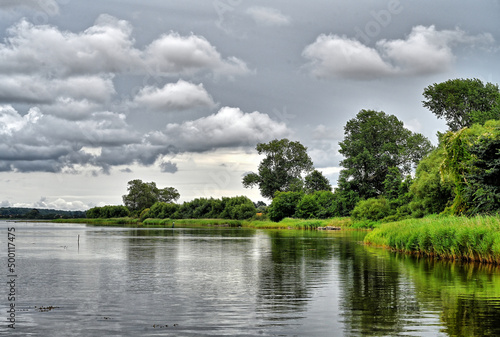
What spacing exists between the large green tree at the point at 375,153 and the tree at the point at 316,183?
28562 mm

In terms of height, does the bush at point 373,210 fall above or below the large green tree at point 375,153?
below

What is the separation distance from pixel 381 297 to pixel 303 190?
121m

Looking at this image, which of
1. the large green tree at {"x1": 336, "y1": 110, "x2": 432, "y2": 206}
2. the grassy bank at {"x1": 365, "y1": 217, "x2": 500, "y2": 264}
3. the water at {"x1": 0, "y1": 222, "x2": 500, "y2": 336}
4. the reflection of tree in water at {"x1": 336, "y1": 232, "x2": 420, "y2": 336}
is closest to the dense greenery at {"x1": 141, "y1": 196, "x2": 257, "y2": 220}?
the large green tree at {"x1": 336, "y1": 110, "x2": 432, "y2": 206}

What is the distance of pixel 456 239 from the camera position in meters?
30.6

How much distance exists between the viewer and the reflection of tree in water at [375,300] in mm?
14094

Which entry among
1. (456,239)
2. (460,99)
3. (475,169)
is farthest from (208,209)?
(456,239)

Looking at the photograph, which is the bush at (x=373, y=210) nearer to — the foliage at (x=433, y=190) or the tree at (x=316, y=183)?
the foliage at (x=433, y=190)

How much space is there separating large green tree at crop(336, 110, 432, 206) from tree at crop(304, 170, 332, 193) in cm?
2856

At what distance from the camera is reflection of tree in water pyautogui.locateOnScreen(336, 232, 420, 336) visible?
14.1 meters

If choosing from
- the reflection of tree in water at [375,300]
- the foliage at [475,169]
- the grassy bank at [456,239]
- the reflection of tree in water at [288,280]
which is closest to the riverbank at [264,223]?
the foliage at [475,169]

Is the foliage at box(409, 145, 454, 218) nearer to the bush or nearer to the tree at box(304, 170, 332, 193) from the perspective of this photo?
the bush

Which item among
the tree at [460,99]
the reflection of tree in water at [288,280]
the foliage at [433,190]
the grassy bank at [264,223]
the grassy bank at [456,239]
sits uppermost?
the tree at [460,99]

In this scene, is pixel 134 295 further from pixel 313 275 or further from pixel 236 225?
pixel 236 225

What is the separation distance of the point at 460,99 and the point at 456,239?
70805 millimetres
